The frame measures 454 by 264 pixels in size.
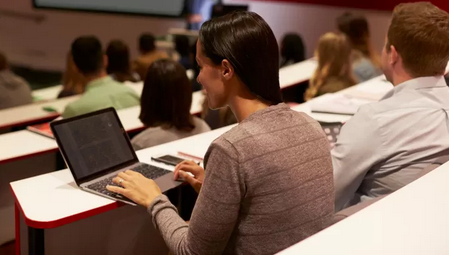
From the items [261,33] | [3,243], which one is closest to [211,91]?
[261,33]

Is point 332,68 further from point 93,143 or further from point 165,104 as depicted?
point 93,143

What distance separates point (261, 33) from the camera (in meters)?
1.58

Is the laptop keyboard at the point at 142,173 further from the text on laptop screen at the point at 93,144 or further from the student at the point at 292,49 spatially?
the student at the point at 292,49

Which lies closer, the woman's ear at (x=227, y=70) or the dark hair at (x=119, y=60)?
the woman's ear at (x=227, y=70)

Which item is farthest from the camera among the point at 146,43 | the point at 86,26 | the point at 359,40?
the point at 86,26

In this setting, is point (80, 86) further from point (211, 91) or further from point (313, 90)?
point (211, 91)

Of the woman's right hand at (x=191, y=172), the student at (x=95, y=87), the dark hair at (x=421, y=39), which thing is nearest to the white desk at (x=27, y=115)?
the student at (x=95, y=87)

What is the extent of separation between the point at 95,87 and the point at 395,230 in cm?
295

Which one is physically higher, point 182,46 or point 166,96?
point 166,96

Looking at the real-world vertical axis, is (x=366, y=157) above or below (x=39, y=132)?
above

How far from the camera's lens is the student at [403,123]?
2.15 m

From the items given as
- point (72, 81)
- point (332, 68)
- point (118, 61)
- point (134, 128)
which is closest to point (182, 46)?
point (118, 61)

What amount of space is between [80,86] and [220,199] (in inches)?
147

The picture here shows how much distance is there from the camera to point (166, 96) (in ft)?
9.83
